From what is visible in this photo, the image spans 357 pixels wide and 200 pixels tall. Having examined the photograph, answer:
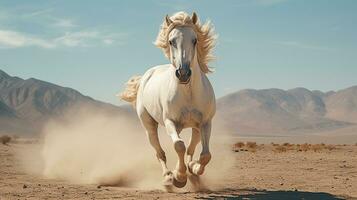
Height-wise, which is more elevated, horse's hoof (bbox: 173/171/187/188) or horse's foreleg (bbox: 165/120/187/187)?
horse's foreleg (bbox: 165/120/187/187)

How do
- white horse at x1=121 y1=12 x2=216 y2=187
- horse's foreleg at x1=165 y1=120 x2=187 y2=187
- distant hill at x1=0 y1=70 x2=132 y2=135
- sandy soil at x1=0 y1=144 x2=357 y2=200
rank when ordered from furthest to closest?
1. distant hill at x1=0 y1=70 x2=132 y2=135
2. sandy soil at x1=0 y1=144 x2=357 y2=200
3. horse's foreleg at x1=165 y1=120 x2=187 y2=187
4. white horse at x1=121 y1=12 x2=216 y2=187

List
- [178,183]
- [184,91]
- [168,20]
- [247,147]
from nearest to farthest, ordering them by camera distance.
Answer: [184,91]
[168,20]
[178,183]
[247,147]

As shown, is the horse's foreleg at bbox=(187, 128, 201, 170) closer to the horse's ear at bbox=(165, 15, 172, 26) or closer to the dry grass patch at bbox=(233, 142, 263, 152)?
the horse's ear at bbox=(165, 15, 172, 26)

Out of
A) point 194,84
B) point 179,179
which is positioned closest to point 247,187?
point 179,179

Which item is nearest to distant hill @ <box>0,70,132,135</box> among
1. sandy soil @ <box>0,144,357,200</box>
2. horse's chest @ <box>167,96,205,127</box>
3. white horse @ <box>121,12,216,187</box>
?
sandy soil @ <box>0,144,357,200</box>

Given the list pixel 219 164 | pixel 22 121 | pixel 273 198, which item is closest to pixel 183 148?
pixel 273 198

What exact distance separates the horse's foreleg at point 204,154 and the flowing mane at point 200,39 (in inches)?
57.8

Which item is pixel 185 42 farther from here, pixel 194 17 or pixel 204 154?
pixel 204 154

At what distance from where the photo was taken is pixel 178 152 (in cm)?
837

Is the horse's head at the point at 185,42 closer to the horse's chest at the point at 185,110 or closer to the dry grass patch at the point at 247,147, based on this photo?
the horse's chest at the point at 185,110

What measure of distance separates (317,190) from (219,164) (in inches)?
228

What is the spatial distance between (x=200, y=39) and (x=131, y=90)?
305 cm

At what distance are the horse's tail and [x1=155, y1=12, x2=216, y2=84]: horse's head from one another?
2.45 meters

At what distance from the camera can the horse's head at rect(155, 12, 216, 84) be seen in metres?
7.82
